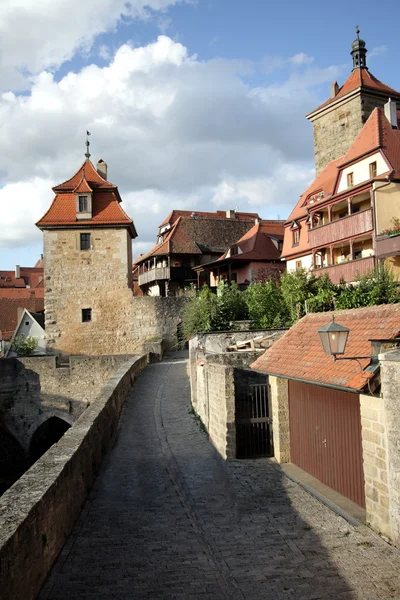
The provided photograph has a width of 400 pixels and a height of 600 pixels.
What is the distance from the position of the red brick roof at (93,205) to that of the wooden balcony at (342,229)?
11839 millimetres

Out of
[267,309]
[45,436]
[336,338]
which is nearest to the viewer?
[336,338]

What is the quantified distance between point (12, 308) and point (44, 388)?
101ft

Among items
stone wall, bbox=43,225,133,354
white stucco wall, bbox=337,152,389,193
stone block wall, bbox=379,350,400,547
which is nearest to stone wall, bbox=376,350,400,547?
stone block wall, bbox=379,350,400,547

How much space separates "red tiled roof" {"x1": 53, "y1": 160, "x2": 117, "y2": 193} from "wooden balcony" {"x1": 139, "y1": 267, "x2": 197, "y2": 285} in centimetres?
909

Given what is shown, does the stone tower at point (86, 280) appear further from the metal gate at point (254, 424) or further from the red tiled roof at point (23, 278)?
the red tiled roof at point (23, 278)

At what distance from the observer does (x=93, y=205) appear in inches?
1355

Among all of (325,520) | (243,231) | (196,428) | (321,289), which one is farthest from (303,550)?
(243,231)

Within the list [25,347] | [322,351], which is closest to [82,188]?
[25,347]

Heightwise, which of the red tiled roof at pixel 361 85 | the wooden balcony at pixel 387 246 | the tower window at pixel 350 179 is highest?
the red tiled roof at pixel 361 85

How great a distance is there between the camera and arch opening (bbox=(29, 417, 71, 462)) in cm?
2600

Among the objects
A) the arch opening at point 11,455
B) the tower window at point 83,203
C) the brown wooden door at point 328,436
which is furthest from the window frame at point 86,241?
the brown wooden door at point 328,436

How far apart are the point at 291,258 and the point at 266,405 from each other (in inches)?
883

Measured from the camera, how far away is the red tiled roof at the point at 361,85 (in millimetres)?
34781

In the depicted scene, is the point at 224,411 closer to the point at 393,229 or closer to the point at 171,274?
the point at 393,229
